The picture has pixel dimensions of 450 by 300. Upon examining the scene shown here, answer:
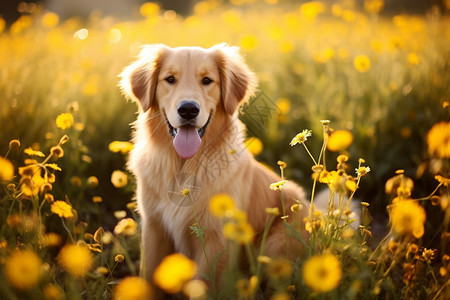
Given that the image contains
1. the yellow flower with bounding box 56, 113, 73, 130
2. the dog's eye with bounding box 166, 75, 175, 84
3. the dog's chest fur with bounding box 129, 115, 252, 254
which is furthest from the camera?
the dog's eye with bounding box 166, 75, 175, 84

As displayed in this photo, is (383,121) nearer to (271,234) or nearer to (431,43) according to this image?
(431,43)

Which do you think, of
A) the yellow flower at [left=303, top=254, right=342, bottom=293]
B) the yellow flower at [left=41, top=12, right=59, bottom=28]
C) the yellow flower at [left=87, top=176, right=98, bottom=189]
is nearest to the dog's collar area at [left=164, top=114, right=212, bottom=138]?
the yellow flower at [left=87, top=176, right=98, bottom=189]

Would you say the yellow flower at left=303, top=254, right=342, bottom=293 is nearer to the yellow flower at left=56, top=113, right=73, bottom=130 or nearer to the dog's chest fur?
the dog's chest fur

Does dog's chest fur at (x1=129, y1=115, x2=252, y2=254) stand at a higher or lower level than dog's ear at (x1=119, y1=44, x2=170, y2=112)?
lower

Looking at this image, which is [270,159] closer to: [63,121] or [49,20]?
[63,121]

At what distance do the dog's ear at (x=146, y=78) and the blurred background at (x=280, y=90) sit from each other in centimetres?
42

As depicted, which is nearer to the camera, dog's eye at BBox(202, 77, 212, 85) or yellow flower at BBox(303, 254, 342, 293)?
yellow flower at BBox(303, 254, 342, 293)

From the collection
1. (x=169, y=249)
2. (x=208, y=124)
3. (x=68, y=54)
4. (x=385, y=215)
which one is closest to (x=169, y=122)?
(x=208, y=124)

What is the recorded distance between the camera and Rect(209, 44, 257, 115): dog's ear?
247 centimetres

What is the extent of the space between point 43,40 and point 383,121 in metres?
4.33

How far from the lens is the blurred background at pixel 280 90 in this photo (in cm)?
320

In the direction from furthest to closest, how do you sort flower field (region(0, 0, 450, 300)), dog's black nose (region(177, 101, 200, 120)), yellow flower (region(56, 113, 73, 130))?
dog's black nose (region(177, 101, 200, 120))
yellow flower (region(56, 113, 73, 130))
flower field (region(0, 0, 450, 300))

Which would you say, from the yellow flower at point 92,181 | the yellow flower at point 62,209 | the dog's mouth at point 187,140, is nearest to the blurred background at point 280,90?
the yellow flower at point 92,181

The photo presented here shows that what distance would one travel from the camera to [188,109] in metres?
2.19
